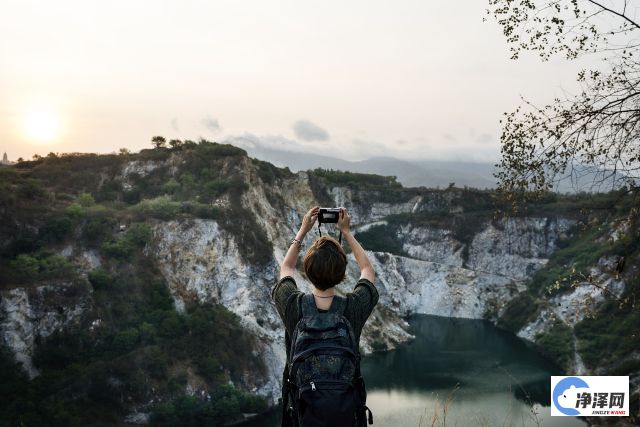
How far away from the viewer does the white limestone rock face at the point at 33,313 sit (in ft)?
125

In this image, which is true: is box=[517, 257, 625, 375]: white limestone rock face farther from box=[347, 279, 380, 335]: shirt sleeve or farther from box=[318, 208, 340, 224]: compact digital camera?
box=[347, 279, 380, 335]: shirt sleeve

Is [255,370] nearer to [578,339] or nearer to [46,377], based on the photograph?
[46,377]

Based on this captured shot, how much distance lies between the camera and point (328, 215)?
4516 mm

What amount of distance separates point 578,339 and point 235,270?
36592 mm

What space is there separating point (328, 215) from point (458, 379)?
4846 cm

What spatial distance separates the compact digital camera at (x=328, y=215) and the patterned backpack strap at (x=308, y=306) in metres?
0.84

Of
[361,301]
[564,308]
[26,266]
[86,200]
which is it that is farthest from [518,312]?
[361,301]

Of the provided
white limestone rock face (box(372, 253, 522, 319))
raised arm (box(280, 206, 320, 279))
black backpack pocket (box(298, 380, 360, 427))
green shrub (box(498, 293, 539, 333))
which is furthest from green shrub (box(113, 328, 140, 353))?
green shrub (box(498, 293, 539, 333))

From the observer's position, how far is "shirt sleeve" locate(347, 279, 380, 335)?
3.85m

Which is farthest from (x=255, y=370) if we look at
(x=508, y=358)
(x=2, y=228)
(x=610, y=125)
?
(x=610, y=125)

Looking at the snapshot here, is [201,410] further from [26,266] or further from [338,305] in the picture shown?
[338,305]

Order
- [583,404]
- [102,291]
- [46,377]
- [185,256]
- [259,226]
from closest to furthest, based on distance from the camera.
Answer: [583,404], [46,377], [102,291], [185,256], [259,226]

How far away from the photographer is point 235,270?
52.0 m

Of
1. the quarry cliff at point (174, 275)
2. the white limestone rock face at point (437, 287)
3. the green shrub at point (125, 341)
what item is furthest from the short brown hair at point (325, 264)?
the white limestone rock face at point (437, 287)
